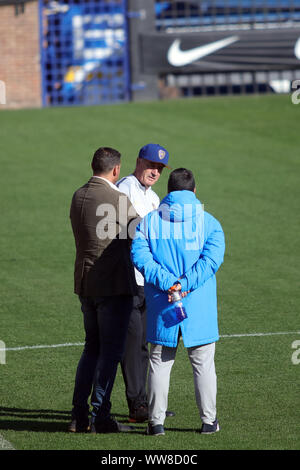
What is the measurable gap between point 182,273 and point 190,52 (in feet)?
51.4

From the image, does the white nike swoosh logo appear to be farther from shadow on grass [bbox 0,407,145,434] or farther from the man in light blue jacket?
the man in light blue jacket

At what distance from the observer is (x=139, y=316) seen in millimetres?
6789

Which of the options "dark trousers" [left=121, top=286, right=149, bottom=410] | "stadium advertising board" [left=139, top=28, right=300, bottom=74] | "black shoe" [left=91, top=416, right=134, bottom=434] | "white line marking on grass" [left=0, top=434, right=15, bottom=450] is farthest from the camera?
"stadium advertising board" [left=139, top=28, right=300, bottom=74]

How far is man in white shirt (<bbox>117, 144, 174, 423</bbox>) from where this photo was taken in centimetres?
670

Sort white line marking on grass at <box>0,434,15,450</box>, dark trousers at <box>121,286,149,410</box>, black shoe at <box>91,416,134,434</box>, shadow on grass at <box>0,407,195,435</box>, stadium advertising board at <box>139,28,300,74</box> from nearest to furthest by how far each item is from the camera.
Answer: white line marking on grass at <box>0,434,15,450</box> < black shoe at <box>91,416,134,434</box> < shadow on grass at <box>0,407,195,435</box> < dark trousers at <box>121,286,149,410</box> < stadium advertising board at <box>139,28,300,74</box>

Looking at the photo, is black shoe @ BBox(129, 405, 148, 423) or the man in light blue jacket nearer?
the man in light blue jacket

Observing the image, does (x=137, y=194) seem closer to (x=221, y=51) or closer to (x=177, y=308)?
(x=177, y=308)

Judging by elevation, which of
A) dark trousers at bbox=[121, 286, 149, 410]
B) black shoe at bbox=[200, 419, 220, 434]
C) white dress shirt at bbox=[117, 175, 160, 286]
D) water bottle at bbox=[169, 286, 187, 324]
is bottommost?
black shoe at bbox=[200, 419, 220, 434]

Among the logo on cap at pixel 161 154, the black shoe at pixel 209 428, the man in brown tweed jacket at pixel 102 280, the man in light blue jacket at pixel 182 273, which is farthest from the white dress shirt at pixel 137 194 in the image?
the black shoe at pixel 209 428

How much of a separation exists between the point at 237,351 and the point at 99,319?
2715 millimetres

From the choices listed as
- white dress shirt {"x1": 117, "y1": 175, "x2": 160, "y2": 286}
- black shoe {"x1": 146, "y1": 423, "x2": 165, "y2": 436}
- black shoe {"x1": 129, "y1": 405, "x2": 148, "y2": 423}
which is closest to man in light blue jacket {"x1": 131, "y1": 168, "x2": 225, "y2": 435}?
black shoe {"x1": 146, "y1": 423, "x2": 165, "y2": 436}

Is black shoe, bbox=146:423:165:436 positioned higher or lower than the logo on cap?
lower

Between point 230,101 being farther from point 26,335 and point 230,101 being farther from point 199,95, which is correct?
point 26,335

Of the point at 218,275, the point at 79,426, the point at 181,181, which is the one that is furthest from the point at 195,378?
the point at 218,275
